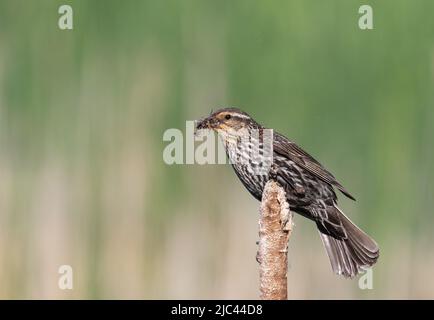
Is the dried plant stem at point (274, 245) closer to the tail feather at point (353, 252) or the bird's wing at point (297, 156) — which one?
the bird's wing at point (297, 156)

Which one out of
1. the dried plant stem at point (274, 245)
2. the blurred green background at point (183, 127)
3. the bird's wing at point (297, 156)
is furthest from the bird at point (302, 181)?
the dried plant stem at point (274, 245)

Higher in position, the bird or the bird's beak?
the bird's beak

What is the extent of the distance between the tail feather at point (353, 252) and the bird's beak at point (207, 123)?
0.77 metres

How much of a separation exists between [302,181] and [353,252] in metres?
0.45

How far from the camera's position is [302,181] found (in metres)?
4.74

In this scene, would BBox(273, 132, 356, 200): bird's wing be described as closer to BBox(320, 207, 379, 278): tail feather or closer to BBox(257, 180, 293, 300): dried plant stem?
BBox(320, 207, 379, 278): tail feather

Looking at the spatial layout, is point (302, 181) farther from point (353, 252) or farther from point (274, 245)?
point (274, 245)

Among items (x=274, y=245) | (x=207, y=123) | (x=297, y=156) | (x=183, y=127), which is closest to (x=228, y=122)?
(x=207, y=123)

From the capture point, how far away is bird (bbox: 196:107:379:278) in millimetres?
4676

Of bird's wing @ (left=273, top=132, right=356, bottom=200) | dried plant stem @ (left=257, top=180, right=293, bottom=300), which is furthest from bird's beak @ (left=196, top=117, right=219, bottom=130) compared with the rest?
dried plant stem @ (left=257, top=180, right=293, bottom=300)

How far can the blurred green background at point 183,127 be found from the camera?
559cm

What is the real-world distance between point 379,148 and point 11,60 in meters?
2.38

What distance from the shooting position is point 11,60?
5715 millimetres

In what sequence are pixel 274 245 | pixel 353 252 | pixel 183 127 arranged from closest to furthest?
pixel 274 245 < pixel 353 252 < pixel 183 127
